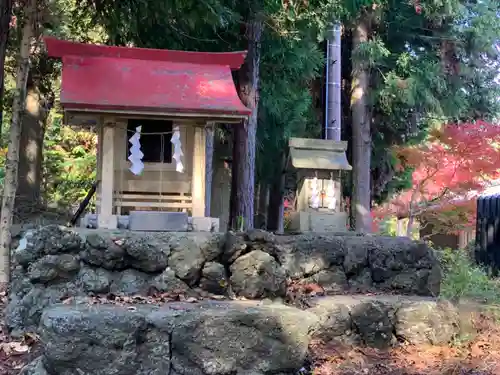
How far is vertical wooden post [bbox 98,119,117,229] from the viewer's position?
20.4 ft

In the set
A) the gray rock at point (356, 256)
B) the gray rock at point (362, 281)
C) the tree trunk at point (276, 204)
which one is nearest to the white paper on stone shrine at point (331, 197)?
the gray rock at point (356, 256)

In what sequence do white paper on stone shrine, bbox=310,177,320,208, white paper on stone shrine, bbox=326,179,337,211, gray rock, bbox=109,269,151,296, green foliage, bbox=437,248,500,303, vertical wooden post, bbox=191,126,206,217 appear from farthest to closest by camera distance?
green foliage, bbox=437,248,500,303 < white paper on stone shrine, bbox=326,179,337,211 < white paper on stone shrine, bbox=310,177,320,208 < vertical wooden post, bbox=191,126,206,217 < gray rock, bbox=109,269,151,296

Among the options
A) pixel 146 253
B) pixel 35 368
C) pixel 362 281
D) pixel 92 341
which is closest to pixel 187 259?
pixel 146 253

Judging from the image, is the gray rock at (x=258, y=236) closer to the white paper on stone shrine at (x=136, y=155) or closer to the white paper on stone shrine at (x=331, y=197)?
the white paper on stone shrine at (x=136, y=155)

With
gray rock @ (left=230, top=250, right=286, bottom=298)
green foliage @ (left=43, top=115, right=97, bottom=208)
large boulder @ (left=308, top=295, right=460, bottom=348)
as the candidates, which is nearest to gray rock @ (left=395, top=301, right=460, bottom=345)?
large boulder @ (left=308, top=295, right=460, bottom=348)

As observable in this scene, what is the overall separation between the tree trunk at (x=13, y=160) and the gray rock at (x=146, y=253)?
1.92 m

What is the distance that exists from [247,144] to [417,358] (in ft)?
15.2

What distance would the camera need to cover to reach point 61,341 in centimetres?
439

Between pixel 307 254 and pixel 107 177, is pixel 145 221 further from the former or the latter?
pixel 307 254

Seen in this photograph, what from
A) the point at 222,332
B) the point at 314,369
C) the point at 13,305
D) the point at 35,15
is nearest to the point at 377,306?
the point at 314,369

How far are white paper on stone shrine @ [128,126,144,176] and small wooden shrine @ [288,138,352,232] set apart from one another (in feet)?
7.45

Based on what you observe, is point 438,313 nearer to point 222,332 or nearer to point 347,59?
point 222,332

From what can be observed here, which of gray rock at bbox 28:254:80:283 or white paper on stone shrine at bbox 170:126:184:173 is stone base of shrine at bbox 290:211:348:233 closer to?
white paper on stone shrine at bbox 170:126:184:173

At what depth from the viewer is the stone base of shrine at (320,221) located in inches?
298
